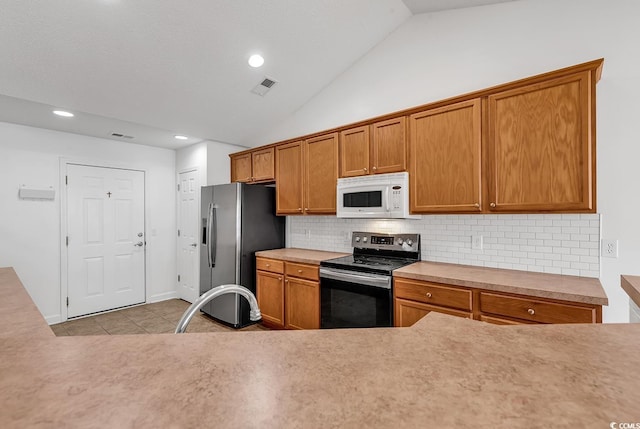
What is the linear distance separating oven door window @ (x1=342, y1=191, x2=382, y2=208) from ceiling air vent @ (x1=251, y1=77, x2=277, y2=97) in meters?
1.50

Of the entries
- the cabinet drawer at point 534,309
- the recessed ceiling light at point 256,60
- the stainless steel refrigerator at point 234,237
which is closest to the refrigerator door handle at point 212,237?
the stainless steel refrigerator at point 234,237

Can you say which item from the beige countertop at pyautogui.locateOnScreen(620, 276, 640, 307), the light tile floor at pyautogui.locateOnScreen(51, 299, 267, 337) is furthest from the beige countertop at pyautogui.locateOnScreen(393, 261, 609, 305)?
the light tile floor at pyautogui.locateOnScreen(51, 299, 267, 337)

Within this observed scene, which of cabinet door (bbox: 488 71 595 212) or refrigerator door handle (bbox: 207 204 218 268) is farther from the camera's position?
A: refrigerator door handle (bbox: 207 204 218 268)

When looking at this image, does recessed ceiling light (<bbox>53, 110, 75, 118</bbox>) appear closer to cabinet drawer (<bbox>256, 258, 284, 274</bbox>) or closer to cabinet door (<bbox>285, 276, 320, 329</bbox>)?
cabinet drawer (<bbox>256, 258, 284, 274</bbox>)

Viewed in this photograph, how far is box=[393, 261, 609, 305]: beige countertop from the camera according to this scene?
1.80m

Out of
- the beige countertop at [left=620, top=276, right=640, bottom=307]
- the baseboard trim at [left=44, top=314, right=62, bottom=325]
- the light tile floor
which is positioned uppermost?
the beige countertop at [left=620, top=276, right=640, bottom=307]

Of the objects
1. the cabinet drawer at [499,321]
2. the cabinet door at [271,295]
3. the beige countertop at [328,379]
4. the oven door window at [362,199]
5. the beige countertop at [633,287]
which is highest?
the oven door window at [362,199]

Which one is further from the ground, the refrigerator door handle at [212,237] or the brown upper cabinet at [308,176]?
the brown upper cabinet at [308,176]

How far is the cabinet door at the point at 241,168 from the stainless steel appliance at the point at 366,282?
1.99m

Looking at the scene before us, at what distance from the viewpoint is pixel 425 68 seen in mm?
2928

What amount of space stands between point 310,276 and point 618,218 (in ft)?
8.07

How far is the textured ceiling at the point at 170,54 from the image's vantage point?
2266 millimetres


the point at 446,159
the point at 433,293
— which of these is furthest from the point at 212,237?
the point at 446,159

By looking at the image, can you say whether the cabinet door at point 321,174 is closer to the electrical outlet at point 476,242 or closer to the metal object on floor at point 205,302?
the electrical outlet at point 476,242
